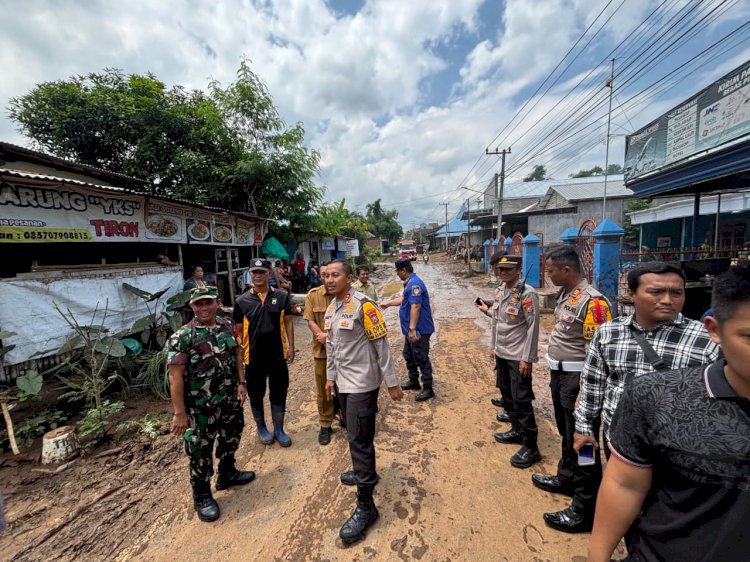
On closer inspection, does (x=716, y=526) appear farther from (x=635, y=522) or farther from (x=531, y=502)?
(x=531, y=502)

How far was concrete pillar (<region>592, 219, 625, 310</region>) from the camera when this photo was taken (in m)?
6.69

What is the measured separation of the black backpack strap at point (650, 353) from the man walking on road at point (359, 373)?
136 cm

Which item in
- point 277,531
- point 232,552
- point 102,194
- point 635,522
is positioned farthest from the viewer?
point 102,194

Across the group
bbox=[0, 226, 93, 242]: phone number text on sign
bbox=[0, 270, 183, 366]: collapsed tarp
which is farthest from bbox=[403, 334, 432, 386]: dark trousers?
bbox=[0, 226, 93, 242]: phone number text on sign

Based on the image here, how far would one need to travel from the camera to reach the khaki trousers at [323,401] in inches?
128

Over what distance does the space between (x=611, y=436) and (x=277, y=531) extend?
7.26 feet

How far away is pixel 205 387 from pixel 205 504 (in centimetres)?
89

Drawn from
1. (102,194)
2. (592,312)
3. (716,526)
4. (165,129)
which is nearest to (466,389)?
(592,312)

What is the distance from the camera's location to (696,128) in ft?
18.2

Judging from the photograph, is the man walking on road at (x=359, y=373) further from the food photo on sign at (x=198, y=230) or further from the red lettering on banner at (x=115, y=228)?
the food photo on sign at (x=198, y=230)

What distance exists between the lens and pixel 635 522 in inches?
43.8

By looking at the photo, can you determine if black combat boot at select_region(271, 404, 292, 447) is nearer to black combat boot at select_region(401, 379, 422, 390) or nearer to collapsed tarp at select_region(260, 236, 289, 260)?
black combat boot at select_region(401, 379, 422, 390)

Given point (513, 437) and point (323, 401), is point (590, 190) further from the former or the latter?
point (323, 401)

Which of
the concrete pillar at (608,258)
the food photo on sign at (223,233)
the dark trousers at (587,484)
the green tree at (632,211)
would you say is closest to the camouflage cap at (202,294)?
the dark trousers at (587,484)
